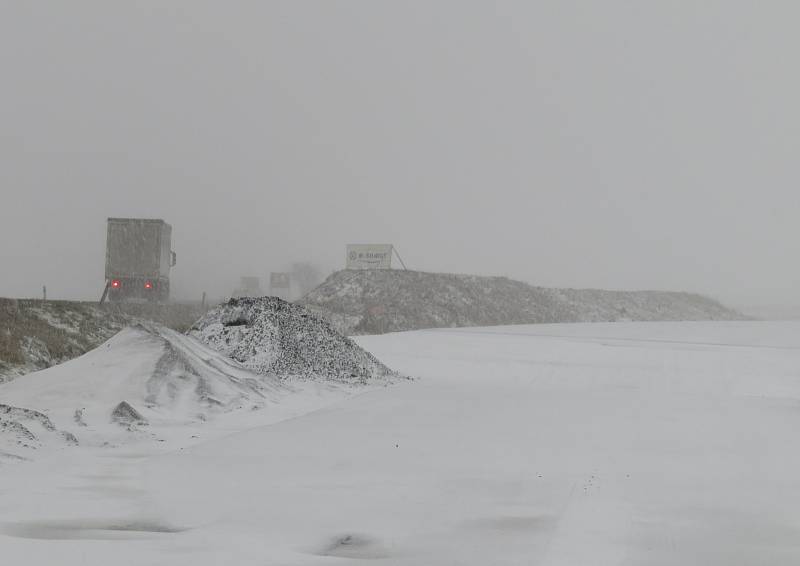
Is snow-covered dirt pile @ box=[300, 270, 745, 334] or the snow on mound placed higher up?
snow-covered dirt pile @ box=[300, 270, 745, 334]

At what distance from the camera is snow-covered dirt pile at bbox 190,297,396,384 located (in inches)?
418

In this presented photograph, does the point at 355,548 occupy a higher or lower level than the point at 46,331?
lower

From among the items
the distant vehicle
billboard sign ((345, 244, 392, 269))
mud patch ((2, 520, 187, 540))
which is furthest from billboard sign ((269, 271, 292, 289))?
mud patch ((2, 520, 187, 540))

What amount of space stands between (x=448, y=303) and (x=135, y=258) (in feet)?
56.6

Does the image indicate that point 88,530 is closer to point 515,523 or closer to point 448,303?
point 515,523

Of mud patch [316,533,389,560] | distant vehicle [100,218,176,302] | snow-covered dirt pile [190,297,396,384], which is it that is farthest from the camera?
distant vehicle [100,218,176,302]

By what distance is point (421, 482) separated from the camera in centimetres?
500

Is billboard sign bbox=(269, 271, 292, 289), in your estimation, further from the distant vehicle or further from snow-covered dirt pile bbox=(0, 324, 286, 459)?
snow-covered dirt pile bbox=(0, 324, 286, 459)

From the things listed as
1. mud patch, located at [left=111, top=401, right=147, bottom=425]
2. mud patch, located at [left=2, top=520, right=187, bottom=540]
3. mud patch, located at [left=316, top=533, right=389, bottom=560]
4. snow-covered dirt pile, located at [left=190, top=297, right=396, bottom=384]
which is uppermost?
snow-covered dirt pile, located at [left=190, top=297, right=396, bottom=384]

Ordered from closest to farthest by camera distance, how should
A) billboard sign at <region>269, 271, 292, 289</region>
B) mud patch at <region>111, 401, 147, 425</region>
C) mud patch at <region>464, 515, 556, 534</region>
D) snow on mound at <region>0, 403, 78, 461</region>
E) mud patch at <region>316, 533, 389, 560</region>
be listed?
1. mud patch at <region>316, 533, 389, 560</region>
2. mud patch at <region>464, 515, 556, 534</region>
3. snow on mound at <region>0, 403, 78, 461</region>
4. mud patch at <region>111, 401, 147, 425</region>
5. billboard sign at <region>269, 271, 292, 289</region>

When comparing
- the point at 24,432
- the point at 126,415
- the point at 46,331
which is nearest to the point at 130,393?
the point at 126,415

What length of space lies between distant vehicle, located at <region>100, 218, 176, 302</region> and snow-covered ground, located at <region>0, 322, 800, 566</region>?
19.7 meters

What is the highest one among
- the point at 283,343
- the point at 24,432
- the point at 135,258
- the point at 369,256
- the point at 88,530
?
the point at 369,256

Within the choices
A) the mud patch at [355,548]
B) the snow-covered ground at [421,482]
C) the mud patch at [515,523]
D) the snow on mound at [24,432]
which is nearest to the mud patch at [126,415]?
the snow-covered ground at [421,482]
